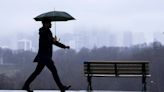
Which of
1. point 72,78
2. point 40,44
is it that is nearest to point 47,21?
point 40,44

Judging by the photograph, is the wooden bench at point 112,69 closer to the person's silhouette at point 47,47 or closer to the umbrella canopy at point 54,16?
the umbrella canopy at point 54,16

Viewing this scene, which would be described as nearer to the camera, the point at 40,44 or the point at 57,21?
the point at 40,44

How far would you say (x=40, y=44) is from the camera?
16.3 meters

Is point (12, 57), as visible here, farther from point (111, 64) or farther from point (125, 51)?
point (111, 64)

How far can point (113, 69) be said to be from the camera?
19766mm

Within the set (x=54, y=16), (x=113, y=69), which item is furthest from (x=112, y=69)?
(x=54, y=16)

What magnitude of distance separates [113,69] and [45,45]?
4.08 meters

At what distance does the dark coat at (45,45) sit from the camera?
638 inches

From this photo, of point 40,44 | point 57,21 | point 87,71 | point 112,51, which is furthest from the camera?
point 112,51

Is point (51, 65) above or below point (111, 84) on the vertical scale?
above

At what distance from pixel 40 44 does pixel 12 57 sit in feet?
74.5

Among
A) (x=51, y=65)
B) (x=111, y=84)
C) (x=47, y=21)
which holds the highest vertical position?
(x=47, y=21)

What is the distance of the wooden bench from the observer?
1948 cm

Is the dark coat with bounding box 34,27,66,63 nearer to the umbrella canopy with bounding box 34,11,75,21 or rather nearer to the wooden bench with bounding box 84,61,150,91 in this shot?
the umbrella canopy with bounding box 34,11,75,21
